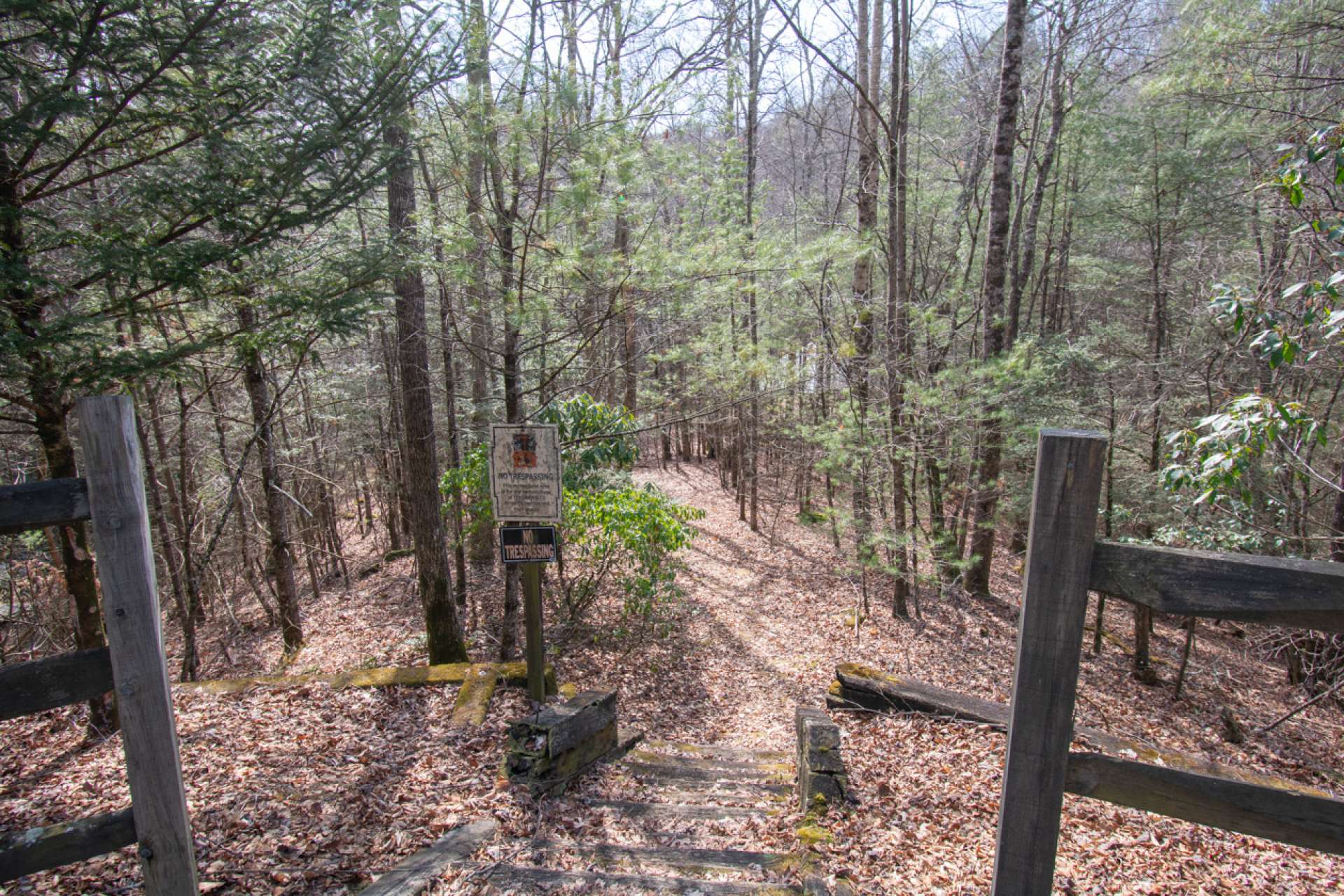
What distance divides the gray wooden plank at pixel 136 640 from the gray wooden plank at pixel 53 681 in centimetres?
5

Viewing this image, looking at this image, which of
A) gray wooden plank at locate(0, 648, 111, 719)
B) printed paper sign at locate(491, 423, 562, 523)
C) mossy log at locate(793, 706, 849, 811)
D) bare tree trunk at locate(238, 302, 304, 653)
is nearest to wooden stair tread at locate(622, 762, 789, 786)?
mossy log at locate(793, 706, 849, 811)

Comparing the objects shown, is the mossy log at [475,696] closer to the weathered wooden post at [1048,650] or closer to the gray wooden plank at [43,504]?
the gray wooden plank at [43,504]

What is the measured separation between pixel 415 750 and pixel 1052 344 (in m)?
11.6

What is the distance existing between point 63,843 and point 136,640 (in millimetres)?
613

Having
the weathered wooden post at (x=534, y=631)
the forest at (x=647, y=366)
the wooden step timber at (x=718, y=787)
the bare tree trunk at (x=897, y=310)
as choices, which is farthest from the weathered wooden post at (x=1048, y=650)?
the bare tree trunk at (x=897, y=310)

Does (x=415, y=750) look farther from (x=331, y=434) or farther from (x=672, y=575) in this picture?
(x=331, y=434)

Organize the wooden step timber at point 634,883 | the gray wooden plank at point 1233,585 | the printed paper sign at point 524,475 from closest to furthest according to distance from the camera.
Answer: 1. the gray wooden plank at point 1233,585
2. the wooden step timber at point 634,883
3. the printed paper sign at point 524,475

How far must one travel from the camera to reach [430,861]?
9.55ft

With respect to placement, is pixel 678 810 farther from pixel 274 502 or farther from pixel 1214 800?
pixel 274 502

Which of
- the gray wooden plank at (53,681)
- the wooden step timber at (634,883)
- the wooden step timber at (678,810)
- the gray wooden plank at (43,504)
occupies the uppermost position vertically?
the gray wooden plank at (43,504)

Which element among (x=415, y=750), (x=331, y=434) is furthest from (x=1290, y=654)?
(x=331, y=434)

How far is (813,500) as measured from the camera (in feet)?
52.5

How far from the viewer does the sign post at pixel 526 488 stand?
446 centimetres

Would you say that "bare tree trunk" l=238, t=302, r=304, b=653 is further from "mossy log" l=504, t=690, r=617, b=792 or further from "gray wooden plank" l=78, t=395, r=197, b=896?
"gray wooden plank" l=78, t=395, r=197, b=896
